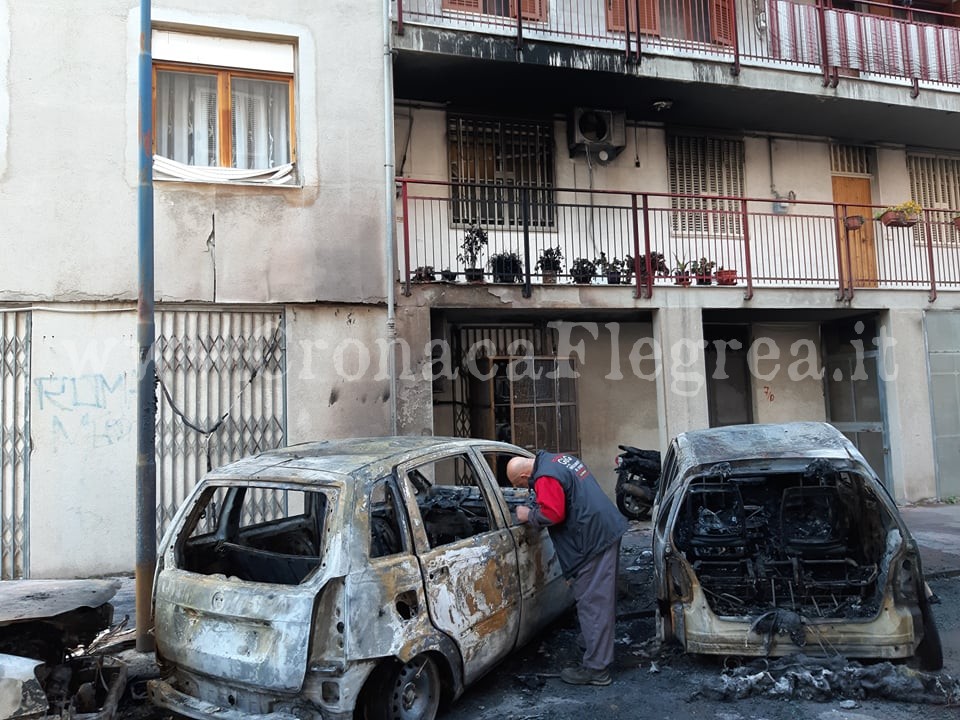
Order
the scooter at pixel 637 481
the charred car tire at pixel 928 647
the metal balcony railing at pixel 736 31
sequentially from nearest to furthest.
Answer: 1. the charred car tire at pixel 928 647
2. the scooter at pixel 637 481
3. the metal balcony railing at pixel 736 31

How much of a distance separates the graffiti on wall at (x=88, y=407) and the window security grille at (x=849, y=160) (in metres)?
11.1

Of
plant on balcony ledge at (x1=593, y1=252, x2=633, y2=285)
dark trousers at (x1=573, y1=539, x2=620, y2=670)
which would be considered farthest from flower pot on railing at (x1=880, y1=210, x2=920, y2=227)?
dark trousers at (x1=573, y1=539, x2=620, y2=670)

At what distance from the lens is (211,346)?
7309 mm

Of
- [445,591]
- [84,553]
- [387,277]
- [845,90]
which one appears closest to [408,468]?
[445,591]

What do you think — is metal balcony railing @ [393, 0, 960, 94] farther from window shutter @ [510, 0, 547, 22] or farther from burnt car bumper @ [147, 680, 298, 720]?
burnt car bumper @ [147, 680, 298, 720]

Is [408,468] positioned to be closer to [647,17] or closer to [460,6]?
[460,6]

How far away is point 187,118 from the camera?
25.1ft

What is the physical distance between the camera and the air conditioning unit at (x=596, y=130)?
31.9 ft

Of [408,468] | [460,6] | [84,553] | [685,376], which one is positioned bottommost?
[84,553]

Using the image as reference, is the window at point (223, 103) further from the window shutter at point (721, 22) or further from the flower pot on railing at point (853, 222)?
the flower pot on railing at point (853, 222)

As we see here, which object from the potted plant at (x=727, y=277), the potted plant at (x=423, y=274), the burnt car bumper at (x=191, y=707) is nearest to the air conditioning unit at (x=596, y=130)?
the potted plant at (x=727, y=277)

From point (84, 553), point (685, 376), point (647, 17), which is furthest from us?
point (647, 17)

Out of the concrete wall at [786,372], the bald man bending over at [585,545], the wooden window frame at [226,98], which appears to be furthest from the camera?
the concrete wall at [786,372]

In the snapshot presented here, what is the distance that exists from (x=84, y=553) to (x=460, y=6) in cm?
798
